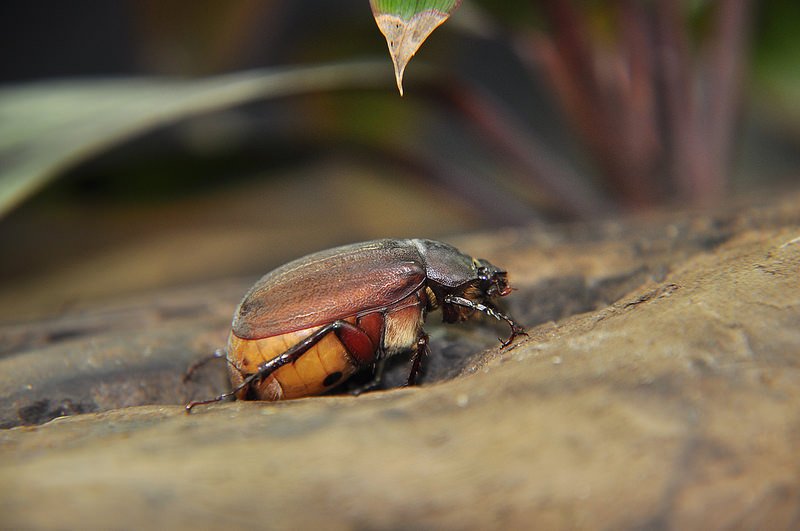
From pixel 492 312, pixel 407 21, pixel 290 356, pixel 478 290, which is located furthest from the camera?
pixel 478 290

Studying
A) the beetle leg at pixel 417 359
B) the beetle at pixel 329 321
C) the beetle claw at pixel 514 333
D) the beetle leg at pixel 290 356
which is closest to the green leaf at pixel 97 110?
the beetle at pixel 329 321

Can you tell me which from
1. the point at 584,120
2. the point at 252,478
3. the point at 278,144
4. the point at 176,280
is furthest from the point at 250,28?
the point at 252,478

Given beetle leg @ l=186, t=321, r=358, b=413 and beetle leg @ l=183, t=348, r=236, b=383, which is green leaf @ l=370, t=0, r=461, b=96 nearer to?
beetle leg @ l=186, t=321, r=358, b=413

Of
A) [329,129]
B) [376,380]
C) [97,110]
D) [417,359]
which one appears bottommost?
[376,380]

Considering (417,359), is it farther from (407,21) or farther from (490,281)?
(407,21)

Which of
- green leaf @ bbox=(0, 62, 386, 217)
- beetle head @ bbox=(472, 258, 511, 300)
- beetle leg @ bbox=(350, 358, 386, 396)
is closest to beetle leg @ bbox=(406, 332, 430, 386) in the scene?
beetle leg @ bbox=(350, 358, 386, 396)

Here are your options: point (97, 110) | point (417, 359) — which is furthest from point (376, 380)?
point (97, 110)
